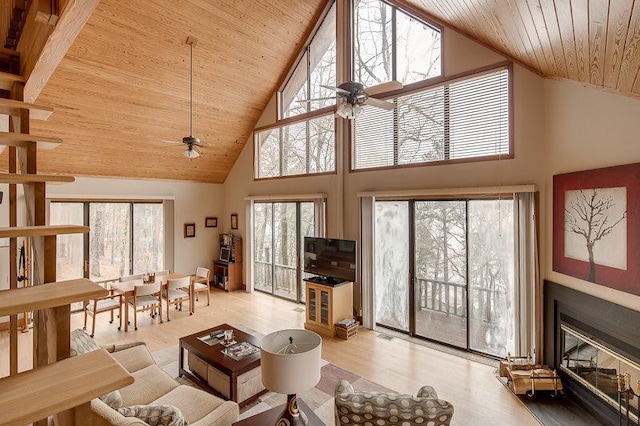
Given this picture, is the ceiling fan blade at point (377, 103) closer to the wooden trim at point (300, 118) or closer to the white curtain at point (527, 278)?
the white curtain at point (527, 278)

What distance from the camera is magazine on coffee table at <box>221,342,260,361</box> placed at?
11.7 ft

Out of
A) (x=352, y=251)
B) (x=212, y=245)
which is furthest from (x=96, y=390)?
(x=212, y=245)

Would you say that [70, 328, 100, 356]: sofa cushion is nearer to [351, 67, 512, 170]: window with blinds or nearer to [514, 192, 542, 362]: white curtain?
[351, 67, 512, 170]: window with blinds

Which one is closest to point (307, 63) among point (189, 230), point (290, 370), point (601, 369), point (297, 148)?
point (297, 148)

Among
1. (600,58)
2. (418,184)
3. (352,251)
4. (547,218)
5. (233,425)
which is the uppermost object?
(600,58)

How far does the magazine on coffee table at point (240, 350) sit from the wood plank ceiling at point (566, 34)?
3885mm

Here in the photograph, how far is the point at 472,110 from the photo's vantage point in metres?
4.51

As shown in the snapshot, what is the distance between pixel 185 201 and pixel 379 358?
575 centimetres

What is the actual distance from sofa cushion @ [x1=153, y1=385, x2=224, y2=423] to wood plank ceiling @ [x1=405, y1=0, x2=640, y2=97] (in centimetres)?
358

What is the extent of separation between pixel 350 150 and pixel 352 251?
72.1 inches

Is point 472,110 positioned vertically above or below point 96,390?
above

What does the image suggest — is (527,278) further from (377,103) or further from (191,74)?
(191,74)

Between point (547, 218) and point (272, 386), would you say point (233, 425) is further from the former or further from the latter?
point (547, 218)

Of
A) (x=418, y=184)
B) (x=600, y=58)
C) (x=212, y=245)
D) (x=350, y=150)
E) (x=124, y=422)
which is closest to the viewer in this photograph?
(x=124, y=422)
